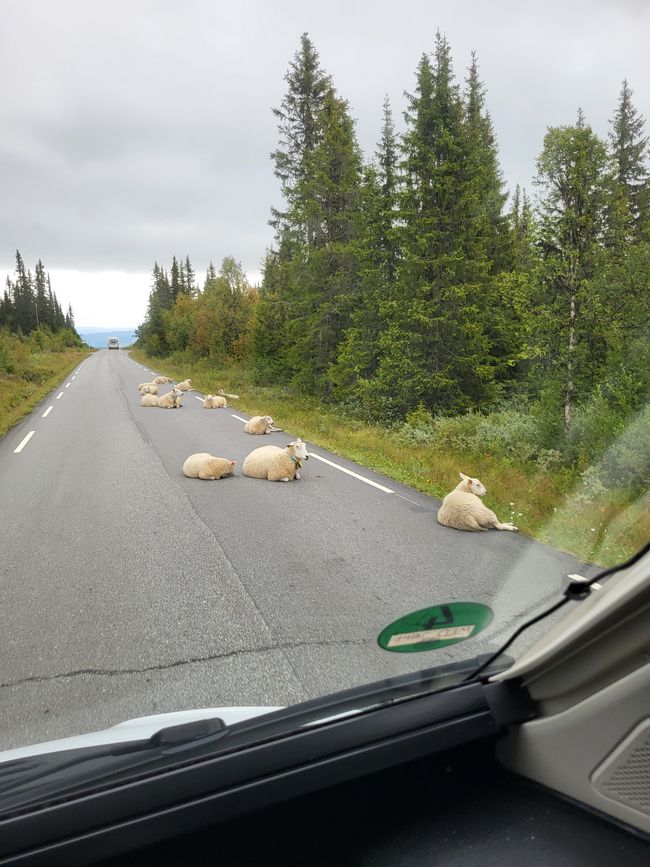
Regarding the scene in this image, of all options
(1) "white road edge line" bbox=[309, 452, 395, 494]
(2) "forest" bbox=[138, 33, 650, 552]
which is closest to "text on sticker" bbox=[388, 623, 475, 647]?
(2) "forest" bbox=[138, 33, 650, 552]

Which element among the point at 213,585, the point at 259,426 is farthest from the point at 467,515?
the point at 259,426

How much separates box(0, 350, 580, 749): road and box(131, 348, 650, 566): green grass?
31 cm

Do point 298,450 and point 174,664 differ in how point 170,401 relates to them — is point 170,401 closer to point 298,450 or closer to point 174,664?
point 298,450

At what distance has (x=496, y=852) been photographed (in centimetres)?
134

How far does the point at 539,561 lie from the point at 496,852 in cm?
388

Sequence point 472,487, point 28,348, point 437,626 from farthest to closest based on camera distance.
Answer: point 28,348 → point 472,487 → point 437,626

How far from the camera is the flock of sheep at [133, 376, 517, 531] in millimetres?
6879

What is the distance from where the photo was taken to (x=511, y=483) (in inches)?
334

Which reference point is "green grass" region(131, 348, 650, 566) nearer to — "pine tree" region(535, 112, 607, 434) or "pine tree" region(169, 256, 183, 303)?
Result: "pine tree" region(535, 112, 607, 434)

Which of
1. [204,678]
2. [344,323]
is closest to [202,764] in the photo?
[204,678]

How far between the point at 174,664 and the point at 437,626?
9.14 feet

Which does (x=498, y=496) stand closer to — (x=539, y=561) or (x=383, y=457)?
(x=539, y=561)

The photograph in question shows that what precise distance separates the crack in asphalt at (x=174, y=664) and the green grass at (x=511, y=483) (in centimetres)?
179

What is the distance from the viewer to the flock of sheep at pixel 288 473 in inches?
271
